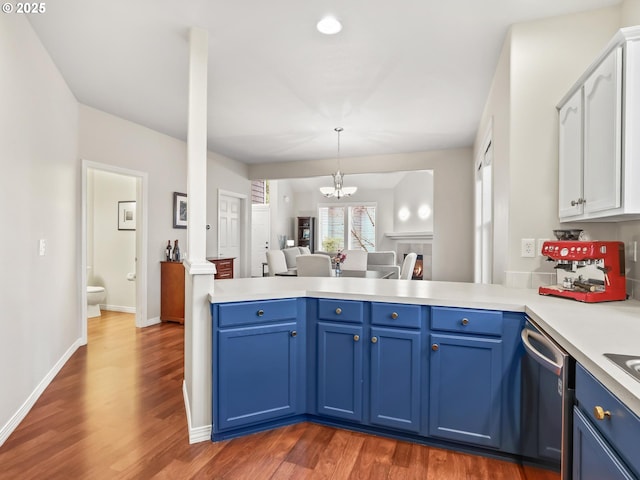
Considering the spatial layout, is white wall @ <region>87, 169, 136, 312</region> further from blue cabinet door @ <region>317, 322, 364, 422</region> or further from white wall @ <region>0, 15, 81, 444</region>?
blue cabinet door @ <region>317, 322, 364, 422</region>

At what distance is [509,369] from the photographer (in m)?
1.79

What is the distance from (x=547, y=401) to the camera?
147cm

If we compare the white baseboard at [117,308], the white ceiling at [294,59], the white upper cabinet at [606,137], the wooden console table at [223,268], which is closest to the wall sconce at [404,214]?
the white ceiling at [294,59]

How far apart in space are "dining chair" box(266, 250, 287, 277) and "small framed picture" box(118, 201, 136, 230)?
6.53ft

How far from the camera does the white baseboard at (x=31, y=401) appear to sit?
6.65 feet

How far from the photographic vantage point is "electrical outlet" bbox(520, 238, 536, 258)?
2205mm

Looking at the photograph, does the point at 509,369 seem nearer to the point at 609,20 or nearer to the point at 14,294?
the point at 609,20

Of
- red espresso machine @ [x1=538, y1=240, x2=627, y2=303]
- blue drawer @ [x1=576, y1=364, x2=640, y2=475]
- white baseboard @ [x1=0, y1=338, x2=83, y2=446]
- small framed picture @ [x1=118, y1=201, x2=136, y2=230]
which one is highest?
small framed picture @ [x1=118, y1=201, x2=136, y2=230]

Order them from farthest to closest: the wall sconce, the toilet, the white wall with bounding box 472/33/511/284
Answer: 1. the wall sconce
2. the toilet
3. the white wall with bounding box 472/33/511/284

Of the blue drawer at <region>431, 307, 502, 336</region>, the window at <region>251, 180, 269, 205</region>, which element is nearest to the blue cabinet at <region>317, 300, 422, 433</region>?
the blue drawer at <region>431, 307, 502, 336</region>

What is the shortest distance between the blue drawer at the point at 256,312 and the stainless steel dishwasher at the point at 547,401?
3.97ft

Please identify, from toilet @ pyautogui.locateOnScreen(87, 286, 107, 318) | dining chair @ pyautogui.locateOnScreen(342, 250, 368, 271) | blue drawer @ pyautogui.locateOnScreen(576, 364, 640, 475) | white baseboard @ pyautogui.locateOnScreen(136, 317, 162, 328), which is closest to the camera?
blue drawer @ pyautogui.locateOnScreen(576, 364, 640, 475)

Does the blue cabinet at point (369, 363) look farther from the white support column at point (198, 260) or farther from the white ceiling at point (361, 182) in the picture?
the white ceiling at point (361, 182)

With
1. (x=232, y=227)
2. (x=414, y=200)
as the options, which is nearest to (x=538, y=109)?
(x=232, y=227)
